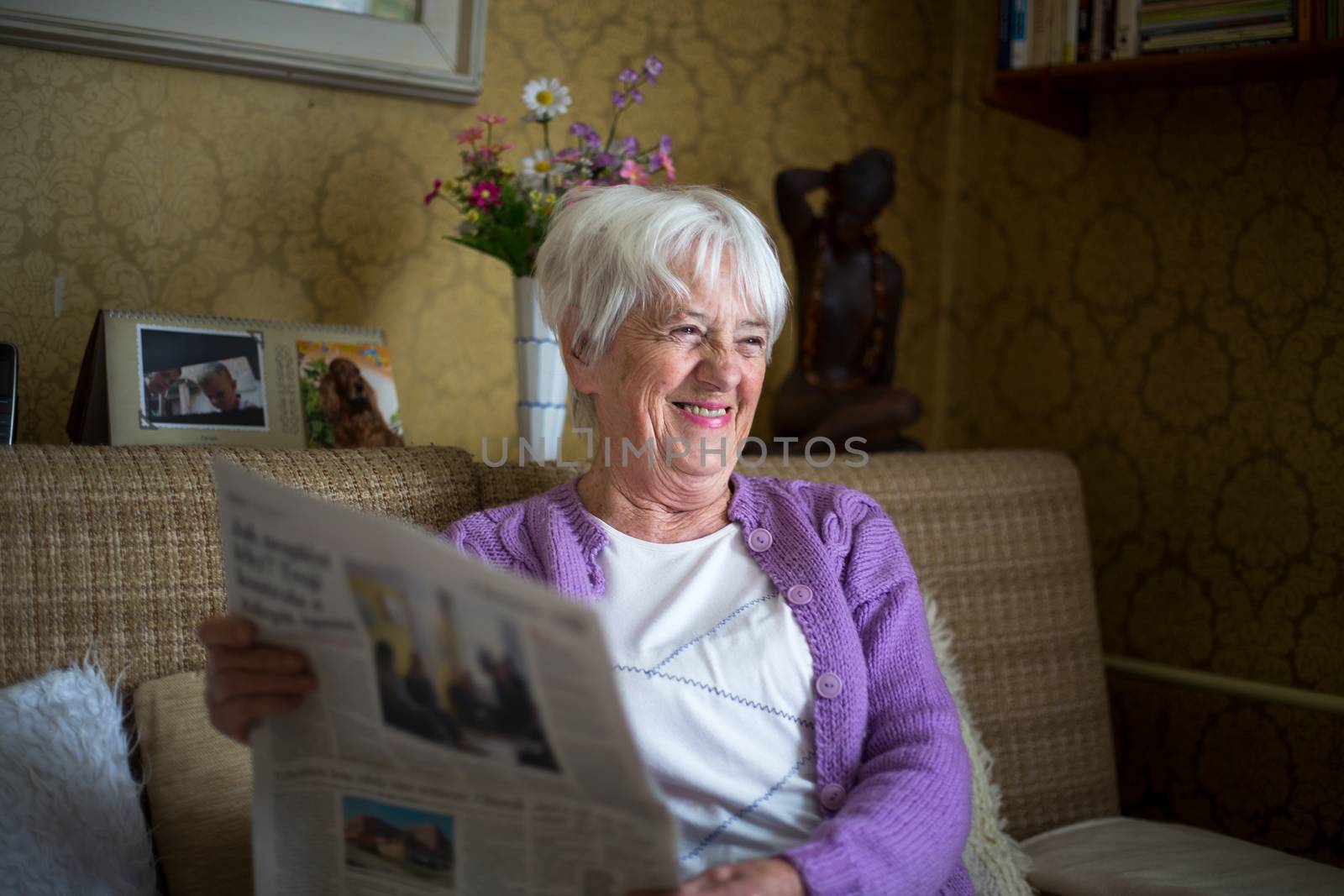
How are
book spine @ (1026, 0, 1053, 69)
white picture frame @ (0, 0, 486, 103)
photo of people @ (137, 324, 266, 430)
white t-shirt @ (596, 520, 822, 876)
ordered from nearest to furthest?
white t-shirt @ (596, 520, 822, 876), photo of people @ (137, 324, 266, 430), white picture frame @ (0, 0, 486, 103), book spine @ (1026, 0, 1053, 69)

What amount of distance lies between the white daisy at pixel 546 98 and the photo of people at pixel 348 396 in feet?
1.47

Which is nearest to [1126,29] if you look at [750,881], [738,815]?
[738,815]

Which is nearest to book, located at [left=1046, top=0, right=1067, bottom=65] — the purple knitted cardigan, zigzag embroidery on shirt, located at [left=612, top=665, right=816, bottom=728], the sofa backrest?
the sofa backrest

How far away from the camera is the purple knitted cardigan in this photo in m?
1.00

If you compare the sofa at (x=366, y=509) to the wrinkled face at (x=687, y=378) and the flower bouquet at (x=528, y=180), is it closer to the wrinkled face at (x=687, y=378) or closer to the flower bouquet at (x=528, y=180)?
the wrinkled face at (x=687, y=378)

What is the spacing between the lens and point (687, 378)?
1.26 metres

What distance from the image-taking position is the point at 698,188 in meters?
1.32

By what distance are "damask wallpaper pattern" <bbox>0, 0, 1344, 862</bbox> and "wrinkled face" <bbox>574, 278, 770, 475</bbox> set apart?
31.3 inches

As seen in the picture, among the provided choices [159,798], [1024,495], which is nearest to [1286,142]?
[1024,495]

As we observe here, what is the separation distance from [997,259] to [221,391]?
1649 mm

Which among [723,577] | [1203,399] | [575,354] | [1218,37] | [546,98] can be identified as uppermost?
[1218,37]

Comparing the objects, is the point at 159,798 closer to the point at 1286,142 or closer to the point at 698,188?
the point at 698,188

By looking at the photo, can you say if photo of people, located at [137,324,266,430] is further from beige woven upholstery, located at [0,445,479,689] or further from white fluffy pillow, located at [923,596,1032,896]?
white fluffy pillow, located at [923,596,1032,896]

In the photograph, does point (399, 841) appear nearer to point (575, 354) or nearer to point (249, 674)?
point (249, 674)
